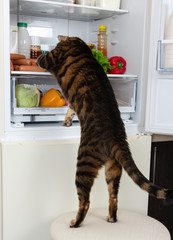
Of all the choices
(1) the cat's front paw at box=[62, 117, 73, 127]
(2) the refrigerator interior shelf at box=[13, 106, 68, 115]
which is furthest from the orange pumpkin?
(1) the cat's front paw at box=[62, 117, 73, 127]

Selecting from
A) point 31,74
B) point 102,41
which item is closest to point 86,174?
point 31,74

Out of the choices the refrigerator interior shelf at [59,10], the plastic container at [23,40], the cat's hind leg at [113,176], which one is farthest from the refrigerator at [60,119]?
the cat's hind leg at [113,176]

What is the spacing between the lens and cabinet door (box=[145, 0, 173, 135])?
178 cm

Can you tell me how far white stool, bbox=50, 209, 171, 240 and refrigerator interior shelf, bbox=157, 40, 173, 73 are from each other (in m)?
0.76

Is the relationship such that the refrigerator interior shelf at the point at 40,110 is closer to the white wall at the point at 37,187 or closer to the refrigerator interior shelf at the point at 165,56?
the white wall at the point at 37,187

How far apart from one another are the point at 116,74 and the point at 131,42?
0.20m

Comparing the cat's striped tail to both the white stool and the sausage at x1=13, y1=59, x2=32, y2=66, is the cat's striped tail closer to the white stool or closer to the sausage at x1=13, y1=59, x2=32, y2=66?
the white stool

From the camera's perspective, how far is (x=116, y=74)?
2020mm

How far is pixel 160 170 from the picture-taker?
209cm

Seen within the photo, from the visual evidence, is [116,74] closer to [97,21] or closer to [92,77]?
[97,21]

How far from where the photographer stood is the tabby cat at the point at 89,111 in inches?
56.5

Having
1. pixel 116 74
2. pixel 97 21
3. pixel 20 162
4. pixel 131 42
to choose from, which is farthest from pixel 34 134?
pixel 97 21

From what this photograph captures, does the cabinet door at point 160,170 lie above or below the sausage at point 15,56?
below

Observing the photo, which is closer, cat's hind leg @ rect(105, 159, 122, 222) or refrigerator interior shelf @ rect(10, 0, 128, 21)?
cat's hind leg @ rect(105, 159, 122, 222)
